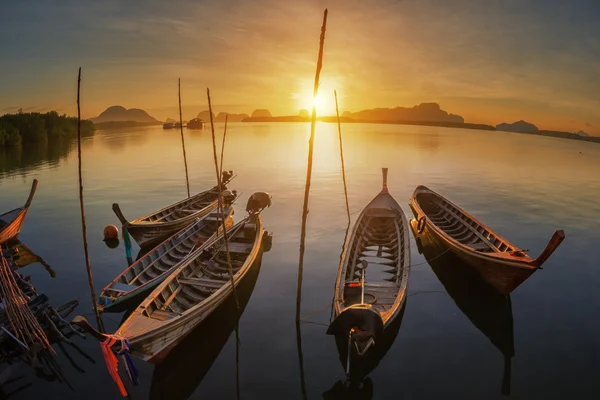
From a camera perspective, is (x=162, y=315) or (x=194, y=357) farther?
(x=194, y=357)

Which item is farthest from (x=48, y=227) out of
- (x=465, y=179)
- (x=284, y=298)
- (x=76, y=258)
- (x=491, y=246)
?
(x=465, y=179)

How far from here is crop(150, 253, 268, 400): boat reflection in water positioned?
1210cm

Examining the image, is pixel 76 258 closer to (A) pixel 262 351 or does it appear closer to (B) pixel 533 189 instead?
(A) pixel 262 351

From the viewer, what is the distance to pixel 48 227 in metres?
29.5

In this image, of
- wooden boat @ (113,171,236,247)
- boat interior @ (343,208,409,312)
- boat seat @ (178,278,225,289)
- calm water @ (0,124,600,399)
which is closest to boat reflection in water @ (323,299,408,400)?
calm water @ (0,124,600,399)

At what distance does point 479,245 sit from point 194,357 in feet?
53.3

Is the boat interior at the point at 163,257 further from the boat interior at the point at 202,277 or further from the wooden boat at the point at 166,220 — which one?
the wooden boat at the point at 166,220

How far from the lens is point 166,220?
85.8ft

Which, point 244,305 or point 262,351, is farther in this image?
point 244,305

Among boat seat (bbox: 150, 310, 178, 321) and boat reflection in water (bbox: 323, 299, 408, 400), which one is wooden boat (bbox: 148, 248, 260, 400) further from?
boat reflection in water (bbox: 323, 299, 408, 400)

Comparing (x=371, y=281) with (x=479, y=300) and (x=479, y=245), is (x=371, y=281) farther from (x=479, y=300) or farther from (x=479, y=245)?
(x=479, y=245)

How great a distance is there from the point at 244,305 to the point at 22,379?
857cm

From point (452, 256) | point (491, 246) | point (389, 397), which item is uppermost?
point (491, 246)

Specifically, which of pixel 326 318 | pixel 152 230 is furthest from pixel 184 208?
pixel 326 318
